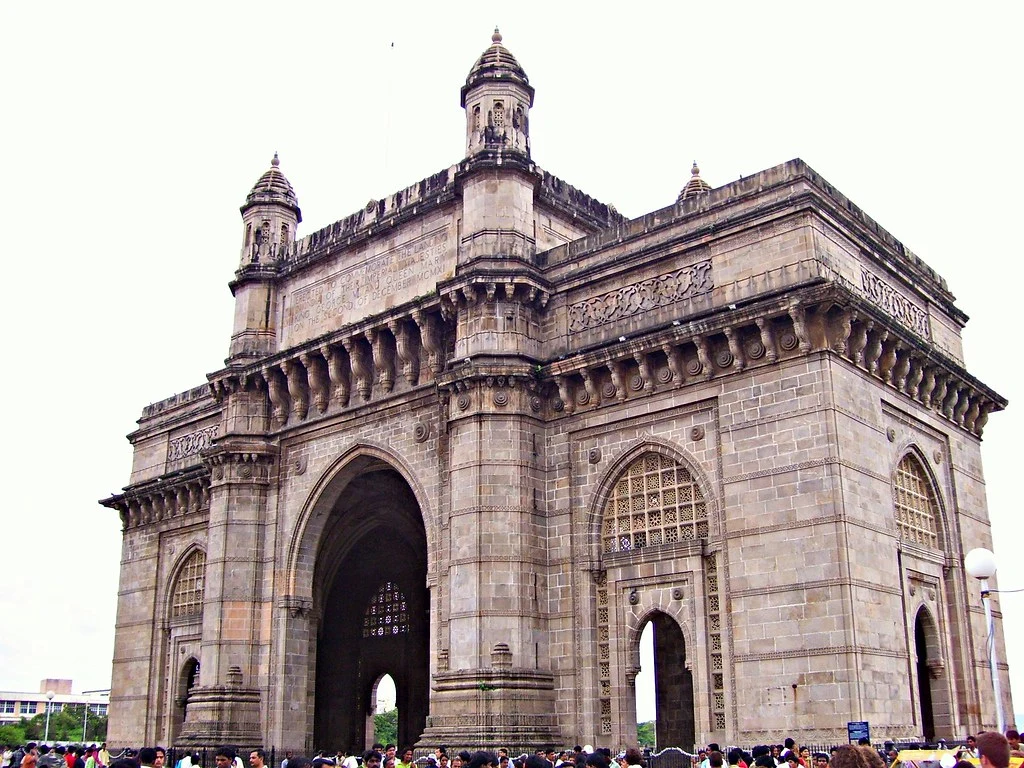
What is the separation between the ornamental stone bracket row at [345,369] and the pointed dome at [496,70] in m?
5.27

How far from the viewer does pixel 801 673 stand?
18.2m

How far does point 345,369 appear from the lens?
26500mm

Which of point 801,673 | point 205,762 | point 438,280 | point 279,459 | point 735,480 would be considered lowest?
point 205,762

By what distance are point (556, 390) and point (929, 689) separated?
9075 millimetres

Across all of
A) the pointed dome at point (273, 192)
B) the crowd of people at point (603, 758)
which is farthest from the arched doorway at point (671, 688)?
the pointed dome at point (273, 192)

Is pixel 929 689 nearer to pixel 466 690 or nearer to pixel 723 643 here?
pixel 723 643

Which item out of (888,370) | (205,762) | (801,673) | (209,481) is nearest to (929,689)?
(801,673)

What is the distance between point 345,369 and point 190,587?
10.3 m

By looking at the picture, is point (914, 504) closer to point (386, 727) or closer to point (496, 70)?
point (496, 70)

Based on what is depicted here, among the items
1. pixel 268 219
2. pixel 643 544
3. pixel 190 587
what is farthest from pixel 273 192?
pixel 643 544

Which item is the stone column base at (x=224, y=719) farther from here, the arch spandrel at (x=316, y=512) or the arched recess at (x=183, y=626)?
the arched recess at (x=183, y=626)

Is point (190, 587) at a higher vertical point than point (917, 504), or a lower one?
lower

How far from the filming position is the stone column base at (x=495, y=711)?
801 inches

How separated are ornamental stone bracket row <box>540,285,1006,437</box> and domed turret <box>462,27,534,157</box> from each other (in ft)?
17.4
